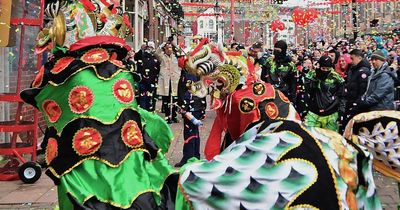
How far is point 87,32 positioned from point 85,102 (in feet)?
1.81

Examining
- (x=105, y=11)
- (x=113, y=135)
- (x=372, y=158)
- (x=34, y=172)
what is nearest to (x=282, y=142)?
(x=372, y=158)

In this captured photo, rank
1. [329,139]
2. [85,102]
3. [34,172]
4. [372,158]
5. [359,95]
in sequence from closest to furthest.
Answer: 1. [329,139]
2. [372,158]
3. [85,102]
4. [34,172]
5. [359,95]

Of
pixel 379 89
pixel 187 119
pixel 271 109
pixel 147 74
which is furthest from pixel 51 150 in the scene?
pixel 147 74

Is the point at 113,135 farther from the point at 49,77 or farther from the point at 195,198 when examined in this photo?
the point at 195,198

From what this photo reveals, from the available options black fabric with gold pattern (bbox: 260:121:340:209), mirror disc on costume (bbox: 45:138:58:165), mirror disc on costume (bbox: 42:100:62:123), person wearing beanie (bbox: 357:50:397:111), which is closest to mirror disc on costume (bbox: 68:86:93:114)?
mirror disc on costume (bbox: 42:100:62:123)

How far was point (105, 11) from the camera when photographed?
4105 mm

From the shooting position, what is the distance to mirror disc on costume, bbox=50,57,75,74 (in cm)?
374

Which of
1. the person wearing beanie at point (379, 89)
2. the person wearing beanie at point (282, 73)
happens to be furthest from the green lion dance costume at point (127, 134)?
the person wearing beanie at point (282, 73)

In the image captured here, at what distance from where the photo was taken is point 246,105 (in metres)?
Answer: 4.95

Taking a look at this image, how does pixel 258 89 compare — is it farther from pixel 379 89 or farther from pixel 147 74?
pixel 147 74

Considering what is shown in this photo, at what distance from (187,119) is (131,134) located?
4510mm

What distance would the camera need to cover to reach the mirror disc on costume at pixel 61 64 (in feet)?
12.3

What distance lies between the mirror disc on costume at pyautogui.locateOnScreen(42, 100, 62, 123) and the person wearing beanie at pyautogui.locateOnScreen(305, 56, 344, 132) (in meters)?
5.81

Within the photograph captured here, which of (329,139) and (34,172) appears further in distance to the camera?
(34,172)
